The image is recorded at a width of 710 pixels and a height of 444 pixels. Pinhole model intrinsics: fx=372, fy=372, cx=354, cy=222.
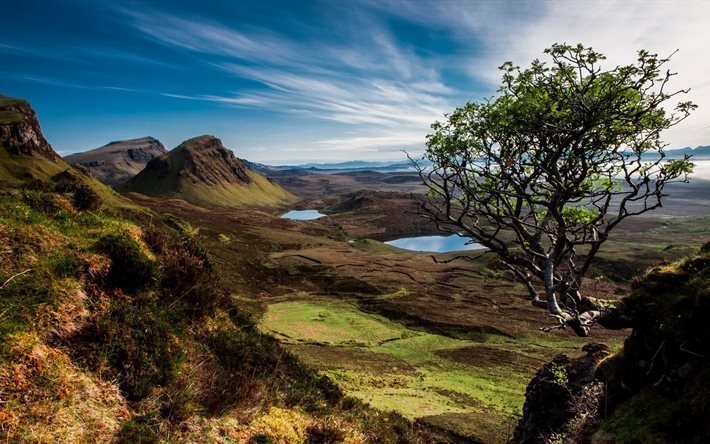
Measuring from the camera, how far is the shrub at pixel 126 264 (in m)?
11.5

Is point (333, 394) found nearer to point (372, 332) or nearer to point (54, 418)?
point (54, 418)

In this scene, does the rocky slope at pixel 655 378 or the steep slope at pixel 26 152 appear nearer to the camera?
the rocky slope at pixel 655 378

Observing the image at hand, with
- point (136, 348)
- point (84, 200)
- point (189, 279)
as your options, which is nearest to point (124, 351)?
point (136, 348)

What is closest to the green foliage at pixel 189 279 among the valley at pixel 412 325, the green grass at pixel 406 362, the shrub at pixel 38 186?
the shrub at pixel 38 186

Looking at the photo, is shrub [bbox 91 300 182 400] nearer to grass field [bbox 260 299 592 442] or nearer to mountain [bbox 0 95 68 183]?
grass field [bbox 260 299 592 442]

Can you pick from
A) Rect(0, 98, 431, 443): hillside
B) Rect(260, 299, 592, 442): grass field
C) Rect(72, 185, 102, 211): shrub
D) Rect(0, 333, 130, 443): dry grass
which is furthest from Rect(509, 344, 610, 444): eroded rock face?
Rect(72, 185, 102, 211): shrub

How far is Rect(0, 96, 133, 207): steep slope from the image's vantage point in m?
126

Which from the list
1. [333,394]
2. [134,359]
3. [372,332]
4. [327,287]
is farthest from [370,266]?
[134,359]

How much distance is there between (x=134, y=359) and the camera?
9.41 m

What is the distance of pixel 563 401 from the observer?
1279 centimetres

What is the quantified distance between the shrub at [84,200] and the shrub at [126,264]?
3242mm

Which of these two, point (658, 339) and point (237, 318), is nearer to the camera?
point (658, 339)

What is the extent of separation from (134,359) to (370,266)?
114 metres

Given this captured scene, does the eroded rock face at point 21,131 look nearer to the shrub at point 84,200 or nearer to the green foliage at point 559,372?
the shrub at point 84,200
